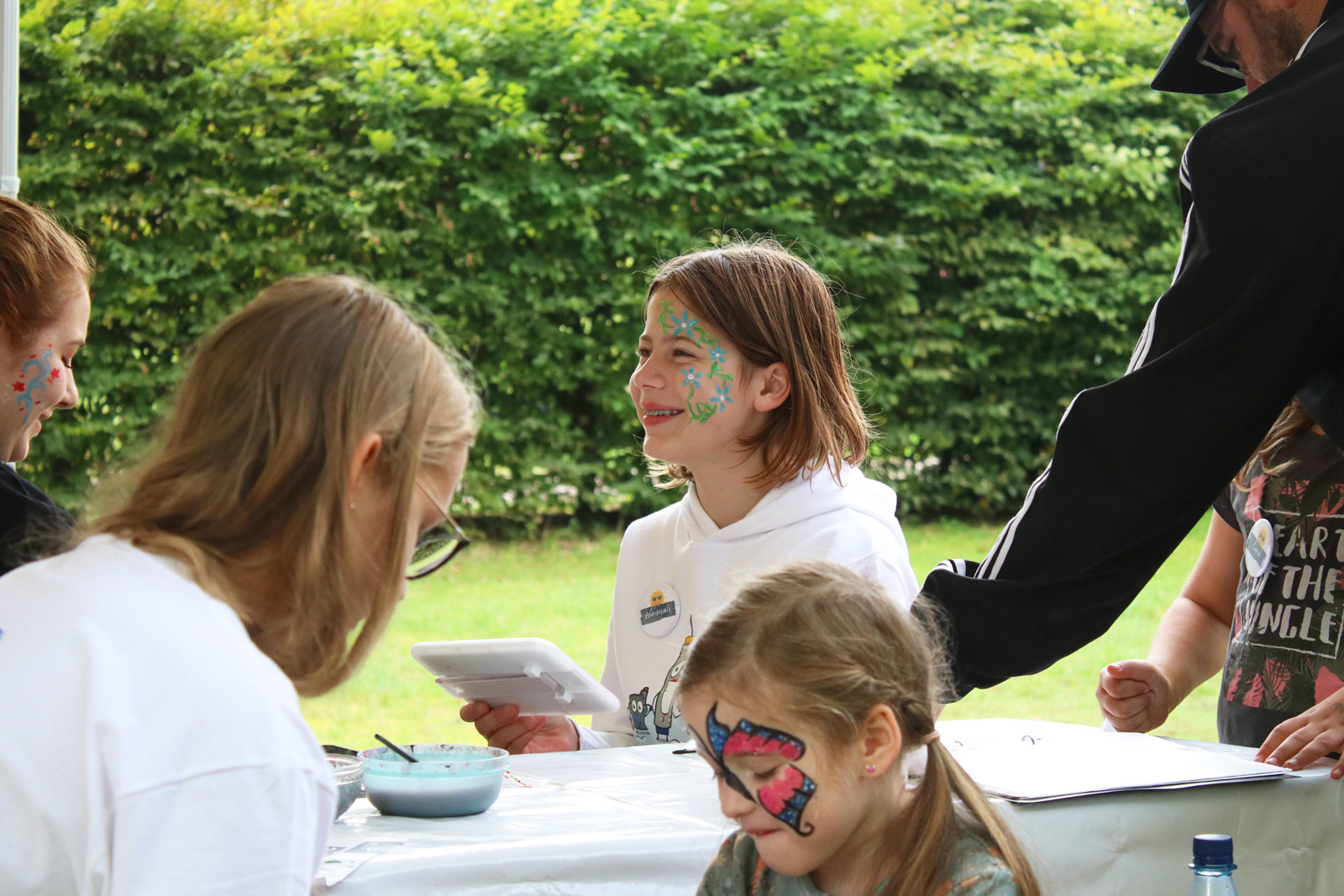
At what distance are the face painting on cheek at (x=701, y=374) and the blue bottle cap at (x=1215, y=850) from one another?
1.40 metres

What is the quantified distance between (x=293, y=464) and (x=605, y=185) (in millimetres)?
6666

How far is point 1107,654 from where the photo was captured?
6438 millimetres

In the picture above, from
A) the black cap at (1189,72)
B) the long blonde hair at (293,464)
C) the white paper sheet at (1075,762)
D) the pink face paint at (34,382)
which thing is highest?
the black cap at (1189,72)

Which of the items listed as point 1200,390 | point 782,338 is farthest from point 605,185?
point 1200,390

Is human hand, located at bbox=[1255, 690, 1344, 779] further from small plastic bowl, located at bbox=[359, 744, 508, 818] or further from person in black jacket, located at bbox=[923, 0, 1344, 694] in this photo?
small plastic bowl, located at bbox=[359, 744, 508, 818]

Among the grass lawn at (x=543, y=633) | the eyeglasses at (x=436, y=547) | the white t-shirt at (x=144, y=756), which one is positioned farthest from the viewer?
the grass lawn at (x=543, y=633)

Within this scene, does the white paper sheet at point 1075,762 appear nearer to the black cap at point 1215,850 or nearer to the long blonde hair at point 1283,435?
the black cap at point 1215,850

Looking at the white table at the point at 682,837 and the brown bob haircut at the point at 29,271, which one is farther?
the brown bob haircut at the point at 29,271

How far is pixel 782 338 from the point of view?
279 cm

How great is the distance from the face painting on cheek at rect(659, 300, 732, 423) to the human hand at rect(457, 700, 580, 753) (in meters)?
0.68

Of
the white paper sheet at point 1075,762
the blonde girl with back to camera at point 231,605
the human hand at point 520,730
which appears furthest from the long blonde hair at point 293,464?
the human hand at point 520,730

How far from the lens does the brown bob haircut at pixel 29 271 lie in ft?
8.34

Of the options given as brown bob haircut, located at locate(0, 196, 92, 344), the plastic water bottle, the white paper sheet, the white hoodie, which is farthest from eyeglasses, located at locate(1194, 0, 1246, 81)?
brown bob haircut, located at locate(0, 196, 92, 344)

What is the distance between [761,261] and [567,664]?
42.3 inches
